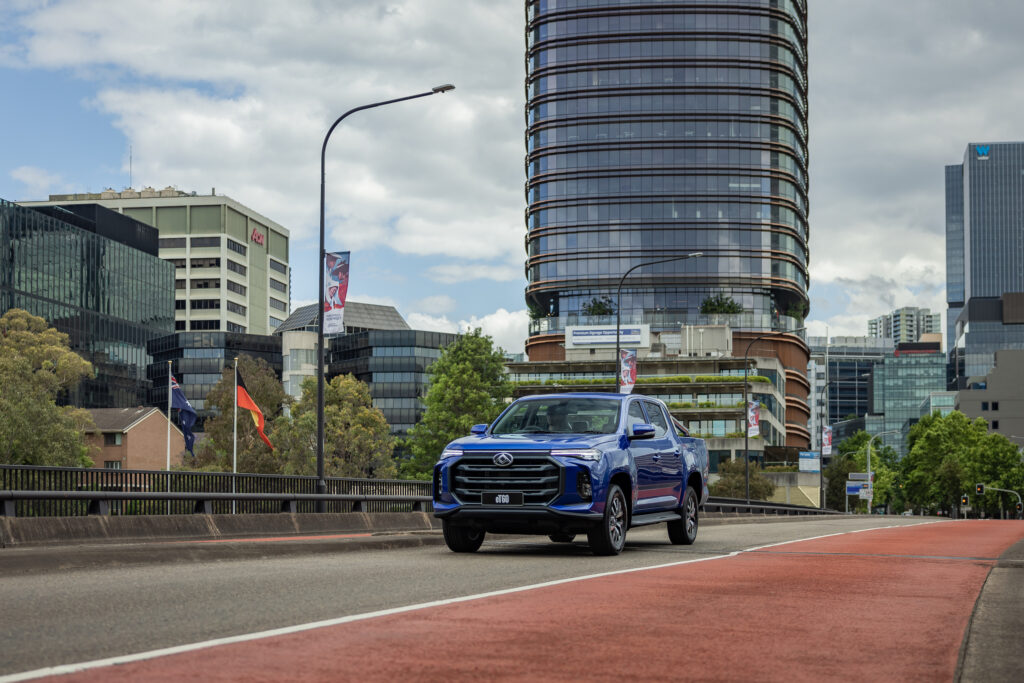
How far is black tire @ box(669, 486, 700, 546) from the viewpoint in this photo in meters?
17.7

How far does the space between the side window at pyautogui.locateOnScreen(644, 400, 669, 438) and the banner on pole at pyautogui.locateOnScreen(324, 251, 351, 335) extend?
11.1 m

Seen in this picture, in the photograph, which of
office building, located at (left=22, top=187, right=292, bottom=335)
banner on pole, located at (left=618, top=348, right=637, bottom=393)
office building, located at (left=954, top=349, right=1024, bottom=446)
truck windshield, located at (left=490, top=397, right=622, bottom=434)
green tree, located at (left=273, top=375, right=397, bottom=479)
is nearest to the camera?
truck windshield, located at (left=490, top=397, right=622, bottom=434)

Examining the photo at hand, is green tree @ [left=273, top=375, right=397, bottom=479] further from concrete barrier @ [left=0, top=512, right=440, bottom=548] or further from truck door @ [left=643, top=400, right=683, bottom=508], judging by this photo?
truck door @ [left=643, top=400, right=683, bottom=508]

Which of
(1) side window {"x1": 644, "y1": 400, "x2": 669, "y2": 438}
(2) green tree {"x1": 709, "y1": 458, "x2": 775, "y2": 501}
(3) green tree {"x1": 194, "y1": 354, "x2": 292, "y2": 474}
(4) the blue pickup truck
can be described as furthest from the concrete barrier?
(2) green tree {"x1": 709, "y1": 458, "x2": 775, "y2": 501}

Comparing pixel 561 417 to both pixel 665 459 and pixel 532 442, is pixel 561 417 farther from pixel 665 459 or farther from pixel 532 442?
pixel 665 459

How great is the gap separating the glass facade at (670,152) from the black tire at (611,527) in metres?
126

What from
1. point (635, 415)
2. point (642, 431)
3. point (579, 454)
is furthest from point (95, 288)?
point (579, 454)

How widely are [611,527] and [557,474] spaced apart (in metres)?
1.13

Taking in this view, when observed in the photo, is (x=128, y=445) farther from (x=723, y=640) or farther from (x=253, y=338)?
(x=723, y=640)

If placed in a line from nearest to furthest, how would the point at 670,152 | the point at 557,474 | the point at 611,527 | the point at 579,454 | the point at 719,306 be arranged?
the point at 557,474 → the point at 579,454 → the point at 611,527 → the point at 719,306 → the point at 670,152

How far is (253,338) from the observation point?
152m

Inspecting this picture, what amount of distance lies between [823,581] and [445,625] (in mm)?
5184

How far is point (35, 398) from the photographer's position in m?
55.3

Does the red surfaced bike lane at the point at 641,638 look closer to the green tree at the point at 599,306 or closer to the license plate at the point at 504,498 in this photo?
the license plate at the point at 504,498
